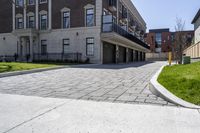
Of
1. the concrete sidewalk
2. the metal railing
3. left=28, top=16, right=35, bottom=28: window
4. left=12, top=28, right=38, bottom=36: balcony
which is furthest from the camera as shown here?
left=28, top=16, right=35, bottom=28: window

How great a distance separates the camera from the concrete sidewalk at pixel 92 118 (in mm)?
3674

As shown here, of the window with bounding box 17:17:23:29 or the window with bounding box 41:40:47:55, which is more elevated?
the window with bounding box 17:17:23:29

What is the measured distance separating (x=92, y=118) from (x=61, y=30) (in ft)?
78.1

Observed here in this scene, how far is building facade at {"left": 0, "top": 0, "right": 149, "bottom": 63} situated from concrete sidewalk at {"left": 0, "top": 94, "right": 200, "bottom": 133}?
20.0 m

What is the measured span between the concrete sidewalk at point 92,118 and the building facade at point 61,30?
19958mm

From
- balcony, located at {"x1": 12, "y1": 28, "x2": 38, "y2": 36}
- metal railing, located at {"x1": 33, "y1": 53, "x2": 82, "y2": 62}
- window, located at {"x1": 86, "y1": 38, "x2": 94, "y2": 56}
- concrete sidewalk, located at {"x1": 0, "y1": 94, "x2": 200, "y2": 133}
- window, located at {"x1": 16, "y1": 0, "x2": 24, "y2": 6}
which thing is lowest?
concrete sidewalk, located at {"x1": 0, "y1": 94, "x2": 200, "y2": 133}

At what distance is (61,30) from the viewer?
88.3ft

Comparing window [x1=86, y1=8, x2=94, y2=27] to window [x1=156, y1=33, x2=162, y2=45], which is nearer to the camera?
window [x1=86, y1=8, x2=94, y2=27]

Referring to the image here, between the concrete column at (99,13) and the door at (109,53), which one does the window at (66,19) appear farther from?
the door at (109,53)

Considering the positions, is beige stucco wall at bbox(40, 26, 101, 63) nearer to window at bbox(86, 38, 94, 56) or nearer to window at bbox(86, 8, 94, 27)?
window at bbox(86, 38, 94, 56)

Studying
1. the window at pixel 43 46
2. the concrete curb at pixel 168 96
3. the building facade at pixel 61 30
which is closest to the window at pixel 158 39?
the building facade at pixel 61 30

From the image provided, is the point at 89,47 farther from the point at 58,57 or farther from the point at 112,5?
the point at 112,5

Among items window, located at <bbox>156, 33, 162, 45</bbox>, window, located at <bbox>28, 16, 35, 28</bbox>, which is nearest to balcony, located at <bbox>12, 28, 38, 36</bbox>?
window, located at <bbox>28, 16, 35, 28</bbox>

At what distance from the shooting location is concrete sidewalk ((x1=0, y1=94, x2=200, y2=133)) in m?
3.67
